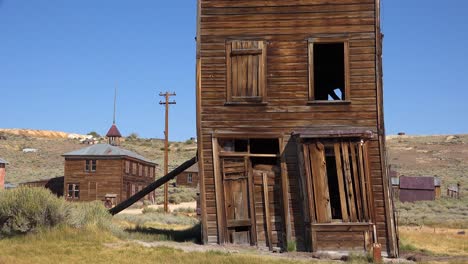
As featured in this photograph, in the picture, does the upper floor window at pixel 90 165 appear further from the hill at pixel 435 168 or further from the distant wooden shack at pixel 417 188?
the distant wooden shack at pixel 417 188

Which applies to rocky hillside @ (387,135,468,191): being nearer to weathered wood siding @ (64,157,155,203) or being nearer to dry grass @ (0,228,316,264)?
weathered wood siding @ (64,157,155,203)

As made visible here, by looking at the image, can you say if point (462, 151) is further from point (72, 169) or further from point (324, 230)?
point (324, 230)

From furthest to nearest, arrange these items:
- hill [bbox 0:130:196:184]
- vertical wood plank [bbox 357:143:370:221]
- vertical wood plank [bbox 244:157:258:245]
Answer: hill [bbox 0:130:196:184], vertical wood plank [bbox 244:157:258:245], vertical wood plank [bbox 357:143:370:221]

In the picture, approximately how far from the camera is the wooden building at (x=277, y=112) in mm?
15711

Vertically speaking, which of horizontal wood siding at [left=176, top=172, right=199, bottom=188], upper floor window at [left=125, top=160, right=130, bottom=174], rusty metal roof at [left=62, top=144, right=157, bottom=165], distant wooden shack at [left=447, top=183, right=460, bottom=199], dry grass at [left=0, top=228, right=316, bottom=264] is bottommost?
dry grass at [left=0, top=228, right=316, bottom=264]

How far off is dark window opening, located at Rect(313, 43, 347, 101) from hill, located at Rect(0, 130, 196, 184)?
49.7 metres

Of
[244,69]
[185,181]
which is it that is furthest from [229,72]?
[185,181]

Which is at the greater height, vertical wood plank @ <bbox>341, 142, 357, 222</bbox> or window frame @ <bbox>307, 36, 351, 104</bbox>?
window frame @ <bbox>307, 36, 351, 104</bbox>

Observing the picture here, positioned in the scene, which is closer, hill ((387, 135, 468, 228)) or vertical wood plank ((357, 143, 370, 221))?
vertical wood plank ((357, 143, 370, 221))

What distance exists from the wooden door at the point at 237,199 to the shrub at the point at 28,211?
4531 millimetres

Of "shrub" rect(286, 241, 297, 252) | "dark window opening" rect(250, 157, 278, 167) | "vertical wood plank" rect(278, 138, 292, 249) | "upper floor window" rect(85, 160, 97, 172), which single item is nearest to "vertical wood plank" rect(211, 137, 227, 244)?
"dark window opening" rect(250, 157, 278, 167)

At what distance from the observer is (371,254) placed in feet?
47.7

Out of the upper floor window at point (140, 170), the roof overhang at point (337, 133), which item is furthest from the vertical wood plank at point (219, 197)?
the upper floor window at point (140, 170)

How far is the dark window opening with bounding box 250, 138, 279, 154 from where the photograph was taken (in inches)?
683
